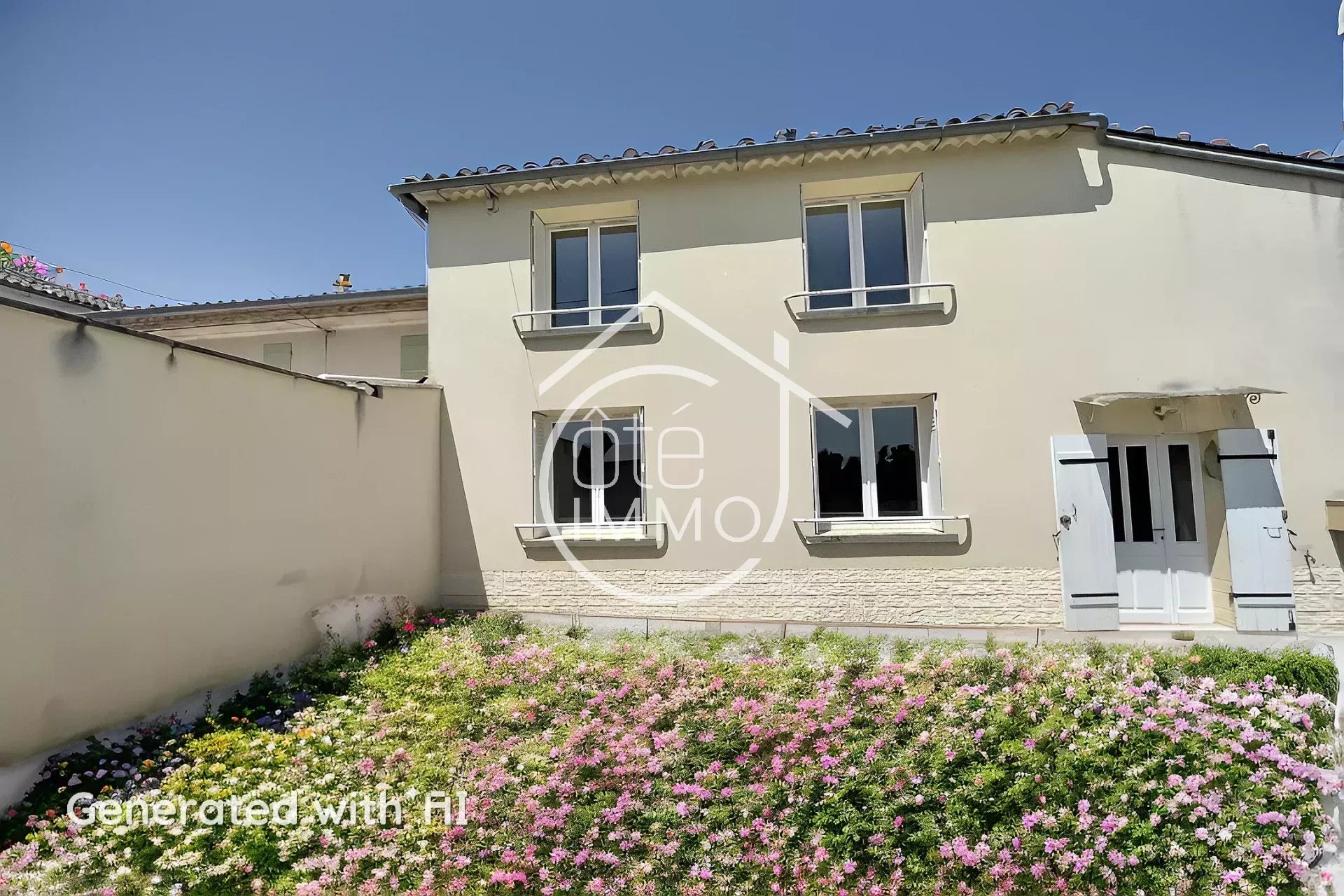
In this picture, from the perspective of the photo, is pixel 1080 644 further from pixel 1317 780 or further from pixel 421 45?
pixel 421 45

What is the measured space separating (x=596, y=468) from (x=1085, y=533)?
584 centimetres

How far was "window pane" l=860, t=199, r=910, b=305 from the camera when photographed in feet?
27.8

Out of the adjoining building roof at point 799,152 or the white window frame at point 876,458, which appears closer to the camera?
the adjoining building roof at point 799,152

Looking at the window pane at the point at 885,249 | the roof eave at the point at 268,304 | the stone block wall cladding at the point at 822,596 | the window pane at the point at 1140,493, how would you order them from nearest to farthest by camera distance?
1. the stone block wall cladding at the point at 822,596
2. the window pane at the point at 1140,493
3. the window pane at the point at 885,249
4. the roof eave at the point at 268,304

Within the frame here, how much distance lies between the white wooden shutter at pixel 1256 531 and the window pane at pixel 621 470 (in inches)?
261

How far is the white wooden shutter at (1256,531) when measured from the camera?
23.5ft

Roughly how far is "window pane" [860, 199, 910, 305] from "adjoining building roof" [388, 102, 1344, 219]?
0.85 metres

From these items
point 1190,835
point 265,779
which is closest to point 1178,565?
point 1190,835

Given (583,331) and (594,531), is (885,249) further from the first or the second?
Answer: (594,531)

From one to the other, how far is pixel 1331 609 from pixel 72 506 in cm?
1183

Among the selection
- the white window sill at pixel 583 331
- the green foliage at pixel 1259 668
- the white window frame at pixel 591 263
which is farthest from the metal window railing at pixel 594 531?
the green foliage at pixel 1259 668

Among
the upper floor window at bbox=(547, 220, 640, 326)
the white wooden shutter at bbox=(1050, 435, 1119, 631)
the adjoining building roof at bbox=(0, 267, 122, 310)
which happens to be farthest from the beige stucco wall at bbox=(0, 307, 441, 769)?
the white wooden shutter at bbox=(1050, 435, 1119, 631)

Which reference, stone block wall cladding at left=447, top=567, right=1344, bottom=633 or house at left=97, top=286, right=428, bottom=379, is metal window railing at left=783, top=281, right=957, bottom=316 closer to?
stone block wall cladding at left=447, top=567, right=1344, bottom=633

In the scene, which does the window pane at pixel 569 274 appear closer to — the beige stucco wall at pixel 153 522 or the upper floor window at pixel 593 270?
the upper floor window at pixel 593 270
